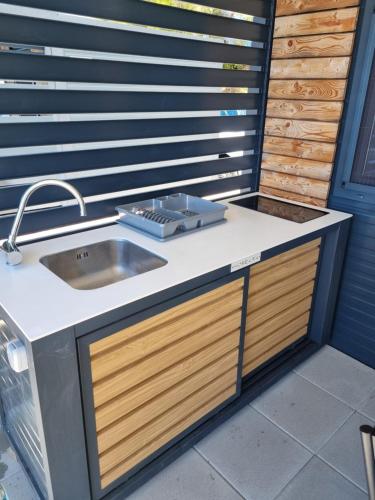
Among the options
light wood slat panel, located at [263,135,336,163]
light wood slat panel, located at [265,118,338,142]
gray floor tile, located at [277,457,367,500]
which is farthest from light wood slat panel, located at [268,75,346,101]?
gray floor tile, located at [277,457,367,500]

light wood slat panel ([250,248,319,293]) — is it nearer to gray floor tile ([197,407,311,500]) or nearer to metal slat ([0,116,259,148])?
gray floor tile ([197,407,311,500])

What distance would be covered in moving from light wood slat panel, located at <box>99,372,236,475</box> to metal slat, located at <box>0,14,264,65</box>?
1487 millimetres

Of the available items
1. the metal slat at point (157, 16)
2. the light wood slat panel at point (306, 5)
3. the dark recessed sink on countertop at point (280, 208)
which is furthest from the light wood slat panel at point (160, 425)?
the light wood slat panel at point (306, 5)

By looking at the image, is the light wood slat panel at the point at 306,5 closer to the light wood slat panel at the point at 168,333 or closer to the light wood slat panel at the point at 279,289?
the light wood slat panel at the point at 279,289

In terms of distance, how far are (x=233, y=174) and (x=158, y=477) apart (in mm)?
1659

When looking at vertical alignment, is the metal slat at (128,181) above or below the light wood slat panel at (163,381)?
above

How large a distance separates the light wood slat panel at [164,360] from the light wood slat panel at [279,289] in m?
0.19

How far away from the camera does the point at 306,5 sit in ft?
6.82

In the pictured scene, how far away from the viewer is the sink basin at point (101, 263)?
5.15 ft

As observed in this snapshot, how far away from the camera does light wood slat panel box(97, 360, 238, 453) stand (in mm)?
1343

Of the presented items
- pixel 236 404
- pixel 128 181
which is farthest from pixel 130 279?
pixel 236 404

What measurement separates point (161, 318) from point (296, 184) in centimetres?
142

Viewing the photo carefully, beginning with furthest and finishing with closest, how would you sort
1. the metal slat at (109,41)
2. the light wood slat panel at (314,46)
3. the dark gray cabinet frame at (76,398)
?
the light wood slat panel at (314,46) → the metal slat at (109,41) → the dark gray cabinet frame at (76,398)

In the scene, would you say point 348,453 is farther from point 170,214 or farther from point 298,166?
point 298,166
